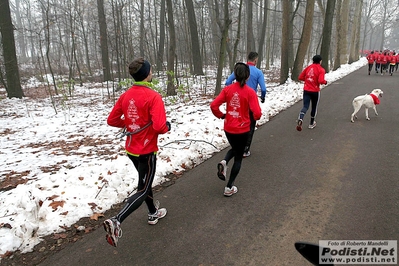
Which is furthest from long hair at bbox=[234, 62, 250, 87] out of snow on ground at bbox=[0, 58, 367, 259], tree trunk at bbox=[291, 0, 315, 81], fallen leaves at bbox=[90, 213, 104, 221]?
tree trunk at bbox=[291, 0, 315, 81]

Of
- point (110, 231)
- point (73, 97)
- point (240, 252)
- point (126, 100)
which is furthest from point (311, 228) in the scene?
point (73, 97)

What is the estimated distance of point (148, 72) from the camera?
3186 mm

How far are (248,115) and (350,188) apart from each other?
2144 mm

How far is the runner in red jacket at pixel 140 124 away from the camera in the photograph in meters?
3.05

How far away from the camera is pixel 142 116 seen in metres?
3.15

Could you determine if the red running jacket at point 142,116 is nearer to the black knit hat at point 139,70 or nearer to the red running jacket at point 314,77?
the black knit hat at point 139,70

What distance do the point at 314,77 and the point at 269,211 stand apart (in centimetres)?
482

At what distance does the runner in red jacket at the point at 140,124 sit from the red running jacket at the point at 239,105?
1350 mm

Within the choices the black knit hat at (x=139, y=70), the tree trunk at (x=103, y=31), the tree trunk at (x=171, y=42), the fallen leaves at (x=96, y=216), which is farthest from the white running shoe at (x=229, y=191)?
the tree trunk at (x=103, y=31)

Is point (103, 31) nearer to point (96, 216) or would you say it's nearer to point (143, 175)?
point (96, 216)

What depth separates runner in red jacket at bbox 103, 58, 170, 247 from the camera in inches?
120

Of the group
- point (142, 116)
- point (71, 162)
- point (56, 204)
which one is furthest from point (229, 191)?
point (71, 162)

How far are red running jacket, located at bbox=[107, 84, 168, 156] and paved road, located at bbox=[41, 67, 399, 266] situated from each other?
1207mm

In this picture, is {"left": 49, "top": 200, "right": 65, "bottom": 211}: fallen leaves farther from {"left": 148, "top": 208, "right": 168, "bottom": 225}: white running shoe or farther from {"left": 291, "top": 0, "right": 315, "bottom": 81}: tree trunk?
{"left": 291, "top": 0, "right": 315, "bottom": 81}: tree trunk
